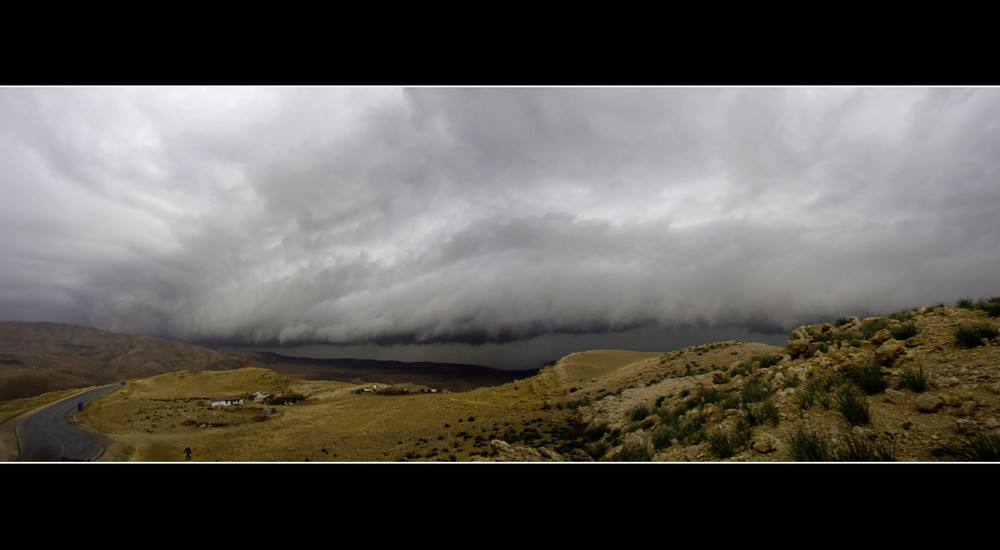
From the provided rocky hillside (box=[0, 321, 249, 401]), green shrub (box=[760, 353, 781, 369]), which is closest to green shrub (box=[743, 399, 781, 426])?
green shrub (box=[760, 353, 781, 369])

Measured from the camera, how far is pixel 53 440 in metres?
12.1

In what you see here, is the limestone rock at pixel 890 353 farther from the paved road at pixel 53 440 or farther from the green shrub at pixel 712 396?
the paved road at pixel 53 440

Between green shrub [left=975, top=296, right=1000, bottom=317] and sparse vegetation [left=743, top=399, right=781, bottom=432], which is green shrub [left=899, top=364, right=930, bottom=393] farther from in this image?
green shrub [left=975, top=296, right=1000, bottom=317]

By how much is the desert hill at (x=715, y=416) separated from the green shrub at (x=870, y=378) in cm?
2

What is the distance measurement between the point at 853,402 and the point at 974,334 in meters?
2.22

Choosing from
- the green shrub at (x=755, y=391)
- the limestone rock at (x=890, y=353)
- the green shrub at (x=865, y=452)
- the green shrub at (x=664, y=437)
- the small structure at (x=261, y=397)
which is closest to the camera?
the green shrub at (x=865, y=452)

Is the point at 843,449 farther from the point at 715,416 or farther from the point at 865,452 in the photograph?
the point at 715,416

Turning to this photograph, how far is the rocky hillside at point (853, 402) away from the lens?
10.8 feet

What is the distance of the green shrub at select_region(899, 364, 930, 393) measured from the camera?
13.1 ft

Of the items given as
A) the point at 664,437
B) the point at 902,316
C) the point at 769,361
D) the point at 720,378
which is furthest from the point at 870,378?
the point at 720,378

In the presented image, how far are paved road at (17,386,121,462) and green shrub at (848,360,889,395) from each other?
671 inches

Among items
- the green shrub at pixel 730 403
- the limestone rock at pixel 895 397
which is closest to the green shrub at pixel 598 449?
the green shrub at pixel 730 403

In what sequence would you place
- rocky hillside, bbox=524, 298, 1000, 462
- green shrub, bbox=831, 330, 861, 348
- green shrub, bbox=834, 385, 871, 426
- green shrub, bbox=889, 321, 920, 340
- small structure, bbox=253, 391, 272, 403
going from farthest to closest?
1. small structure, bbox=253, 391, 272, 403
2. green shrub, bbox=831, 330, 861, 348
3. green shrub, bbox=889, 321, 920, 340
4. green shrub, bbox=834, 385, 871, 426
5. rocky hillside, bbox=524, 298, 1000, 462
